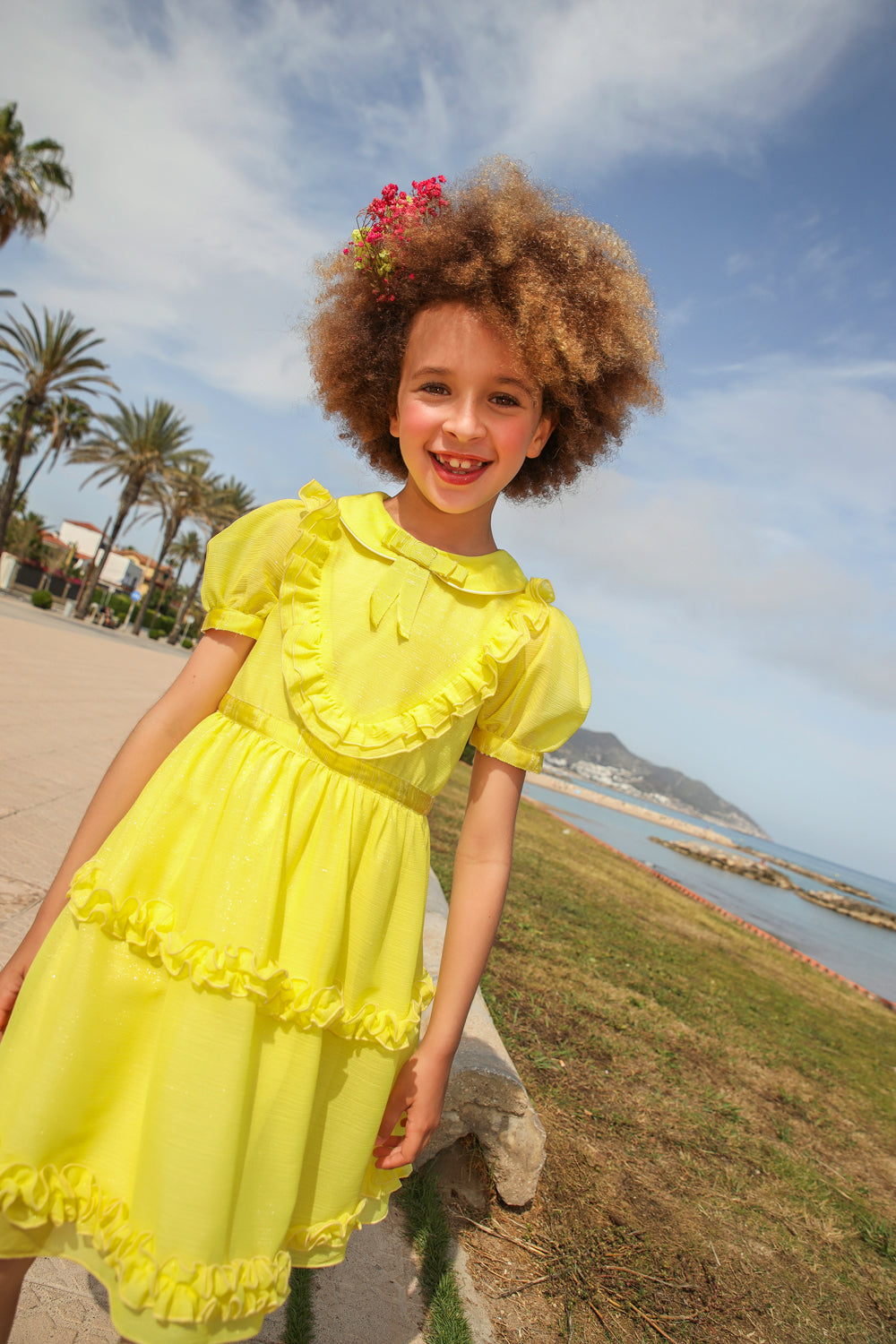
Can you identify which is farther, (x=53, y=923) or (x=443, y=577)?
(x=443, y=577)

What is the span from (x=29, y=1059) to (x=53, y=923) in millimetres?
187

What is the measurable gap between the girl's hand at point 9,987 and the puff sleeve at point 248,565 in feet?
2.13

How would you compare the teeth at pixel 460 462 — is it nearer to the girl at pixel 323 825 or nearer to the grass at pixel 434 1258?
the girl at pixel 323 825

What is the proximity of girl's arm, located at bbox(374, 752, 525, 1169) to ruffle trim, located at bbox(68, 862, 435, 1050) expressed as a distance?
29cm

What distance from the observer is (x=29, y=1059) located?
1146 mm

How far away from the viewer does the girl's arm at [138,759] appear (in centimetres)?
132

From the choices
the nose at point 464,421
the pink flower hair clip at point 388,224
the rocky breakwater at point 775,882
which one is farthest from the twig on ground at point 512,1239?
the rocky breakwater at point 775,882

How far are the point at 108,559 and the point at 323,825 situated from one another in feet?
236

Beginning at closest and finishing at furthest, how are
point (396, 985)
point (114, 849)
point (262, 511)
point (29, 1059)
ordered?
point (29, 1059) < point (114, 849) < point (396, 985) < point (262, 511)

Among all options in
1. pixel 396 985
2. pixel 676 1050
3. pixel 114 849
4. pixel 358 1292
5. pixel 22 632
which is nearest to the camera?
pixel 114 849

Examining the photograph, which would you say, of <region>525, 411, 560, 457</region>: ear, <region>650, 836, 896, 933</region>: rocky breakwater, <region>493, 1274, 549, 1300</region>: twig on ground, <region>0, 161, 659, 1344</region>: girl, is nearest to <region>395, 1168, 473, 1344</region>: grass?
<region>493, 1274, 549, 1300</region>: twig on ground

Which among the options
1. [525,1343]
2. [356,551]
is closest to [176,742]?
[356,551]

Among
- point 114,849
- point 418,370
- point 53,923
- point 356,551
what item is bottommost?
point 53,923

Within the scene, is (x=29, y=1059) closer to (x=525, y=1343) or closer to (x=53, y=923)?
(x=53, y=923)
